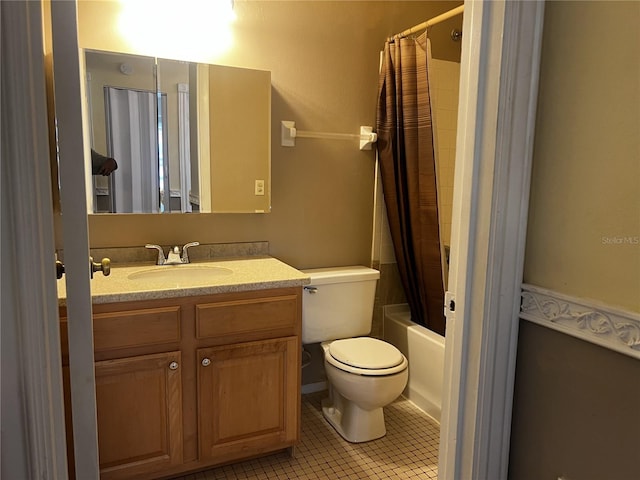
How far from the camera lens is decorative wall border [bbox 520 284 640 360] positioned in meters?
0.99

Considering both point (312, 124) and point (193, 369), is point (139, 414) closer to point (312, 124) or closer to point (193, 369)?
point (193, 369)

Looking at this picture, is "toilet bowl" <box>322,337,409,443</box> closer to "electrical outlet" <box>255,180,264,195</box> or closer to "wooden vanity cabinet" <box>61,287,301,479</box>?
"wooden vanity cabinet" <box>61,287,301,479</box>

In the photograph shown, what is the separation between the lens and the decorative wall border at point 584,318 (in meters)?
0.99

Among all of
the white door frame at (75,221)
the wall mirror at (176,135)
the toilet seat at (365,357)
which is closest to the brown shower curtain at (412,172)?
the toilet seat at (365,357)

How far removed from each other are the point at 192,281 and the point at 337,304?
78 centimetres

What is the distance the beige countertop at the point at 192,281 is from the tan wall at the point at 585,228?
101 cm

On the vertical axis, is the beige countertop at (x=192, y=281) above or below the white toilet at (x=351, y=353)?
above

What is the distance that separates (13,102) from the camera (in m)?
0.80

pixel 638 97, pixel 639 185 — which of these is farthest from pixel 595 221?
pixel 638 97

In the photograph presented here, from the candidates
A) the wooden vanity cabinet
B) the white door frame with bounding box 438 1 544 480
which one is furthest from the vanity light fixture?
the white door frame with bounding box 438 1 544 480

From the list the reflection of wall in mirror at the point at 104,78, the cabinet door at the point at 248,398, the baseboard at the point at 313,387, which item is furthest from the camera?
the baseboard at the point at 313,387

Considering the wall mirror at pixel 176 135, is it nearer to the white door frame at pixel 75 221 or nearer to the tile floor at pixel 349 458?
the tile floor at pixel 349 458

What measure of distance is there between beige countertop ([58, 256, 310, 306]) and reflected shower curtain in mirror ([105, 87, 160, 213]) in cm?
30

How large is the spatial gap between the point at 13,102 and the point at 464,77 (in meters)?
1.02
